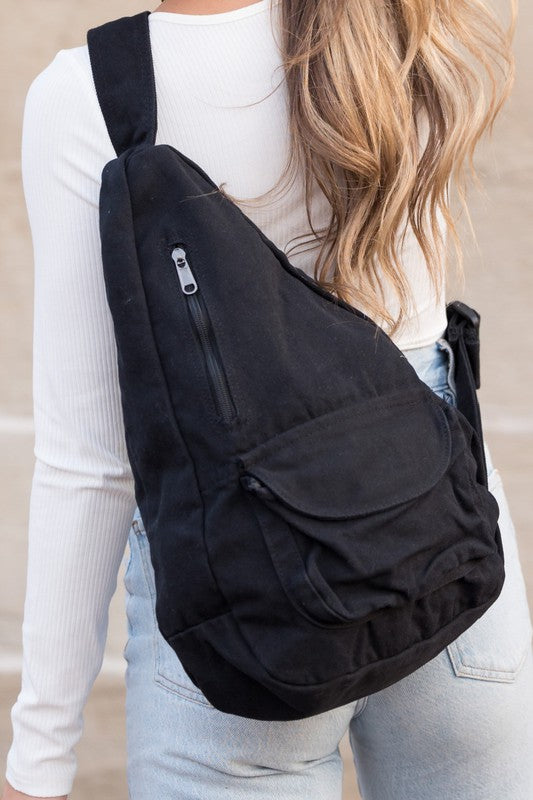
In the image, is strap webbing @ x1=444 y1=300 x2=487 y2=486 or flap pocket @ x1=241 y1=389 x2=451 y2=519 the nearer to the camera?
flap pocket @ x1=241 y1=389 x2=451 y2=519

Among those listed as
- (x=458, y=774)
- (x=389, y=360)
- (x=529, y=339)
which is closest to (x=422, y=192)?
(x=389, y=360)

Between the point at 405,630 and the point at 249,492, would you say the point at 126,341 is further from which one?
the point at 405,630

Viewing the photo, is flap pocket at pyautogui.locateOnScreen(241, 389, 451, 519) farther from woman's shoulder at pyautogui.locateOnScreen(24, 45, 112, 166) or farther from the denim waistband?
woman's shoulder at pyautogui.locateOnScreen(24, 45, 112, 166)

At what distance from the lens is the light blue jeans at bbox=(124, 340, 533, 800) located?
3.03 feet

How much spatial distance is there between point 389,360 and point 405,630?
0.83ft

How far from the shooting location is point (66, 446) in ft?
3.08

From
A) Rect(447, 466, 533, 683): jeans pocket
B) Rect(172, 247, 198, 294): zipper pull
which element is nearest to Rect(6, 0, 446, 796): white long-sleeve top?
Rect(172, 247, 198, 294): zipper pull

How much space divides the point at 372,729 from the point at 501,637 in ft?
0.57

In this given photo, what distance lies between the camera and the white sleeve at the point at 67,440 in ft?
2.89

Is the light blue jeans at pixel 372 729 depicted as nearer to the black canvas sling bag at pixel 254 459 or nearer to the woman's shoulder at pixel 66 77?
the black canvas sling bag at pixel 254 459

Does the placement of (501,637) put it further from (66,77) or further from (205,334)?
(66,77)

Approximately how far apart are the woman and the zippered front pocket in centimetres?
11

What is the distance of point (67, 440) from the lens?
940mm

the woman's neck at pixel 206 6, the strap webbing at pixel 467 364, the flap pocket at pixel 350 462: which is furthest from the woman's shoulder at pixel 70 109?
the strap webbing at pixel 467 364
